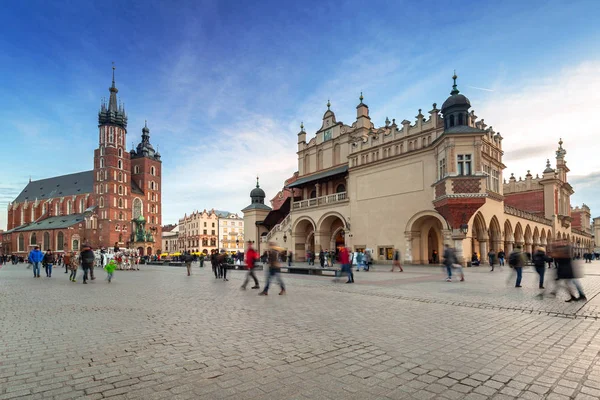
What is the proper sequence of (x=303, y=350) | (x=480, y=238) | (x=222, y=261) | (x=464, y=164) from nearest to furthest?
(x=303, y=350)
(x=222, y=261)
(x=464, y=164)
(x=480, y=238)

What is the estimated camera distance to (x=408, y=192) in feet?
93.9

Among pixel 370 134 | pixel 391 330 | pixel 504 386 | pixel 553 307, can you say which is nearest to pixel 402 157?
pixel 370 134

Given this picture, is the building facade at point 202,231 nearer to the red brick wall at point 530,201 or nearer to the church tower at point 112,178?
the church tower at point 112,178

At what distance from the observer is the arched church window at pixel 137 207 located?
8579cm

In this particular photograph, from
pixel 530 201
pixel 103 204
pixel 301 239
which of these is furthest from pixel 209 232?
pixel 530 201

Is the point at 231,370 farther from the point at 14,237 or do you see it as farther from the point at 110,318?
the point at 14,237

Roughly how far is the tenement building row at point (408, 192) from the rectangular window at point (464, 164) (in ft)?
0.22

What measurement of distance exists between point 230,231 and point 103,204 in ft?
125

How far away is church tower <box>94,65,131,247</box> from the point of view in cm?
7838

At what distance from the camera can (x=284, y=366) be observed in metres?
4.52

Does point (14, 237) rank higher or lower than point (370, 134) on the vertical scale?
lower

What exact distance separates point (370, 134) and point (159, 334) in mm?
30233

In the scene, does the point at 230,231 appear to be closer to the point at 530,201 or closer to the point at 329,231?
the point at 329,231

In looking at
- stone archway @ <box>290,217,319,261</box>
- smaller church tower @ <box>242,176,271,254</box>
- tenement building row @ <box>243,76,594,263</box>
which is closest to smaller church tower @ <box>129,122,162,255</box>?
smaller church tower @ <box>242,176,271,254</box>
